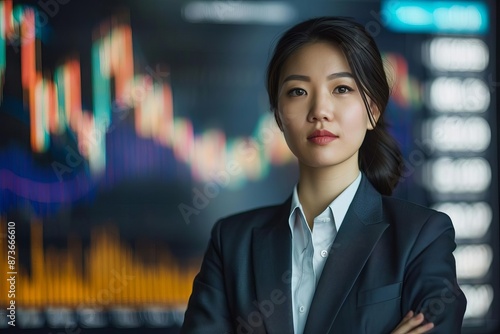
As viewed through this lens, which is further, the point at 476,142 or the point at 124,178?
the point at 476,142

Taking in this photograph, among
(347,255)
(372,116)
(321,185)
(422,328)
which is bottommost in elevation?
(422,328)

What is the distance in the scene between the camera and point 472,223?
2998mm

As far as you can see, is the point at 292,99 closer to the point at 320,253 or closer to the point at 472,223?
the point at 320,253

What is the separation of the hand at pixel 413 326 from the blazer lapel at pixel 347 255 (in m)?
0.10

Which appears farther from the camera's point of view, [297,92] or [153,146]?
[153,146]

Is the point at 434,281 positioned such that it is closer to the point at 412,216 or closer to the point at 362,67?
the point at 412,216

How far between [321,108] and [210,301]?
39 cm

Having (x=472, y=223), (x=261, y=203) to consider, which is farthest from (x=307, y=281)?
(x=472, y=223)

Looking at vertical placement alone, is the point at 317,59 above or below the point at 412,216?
above

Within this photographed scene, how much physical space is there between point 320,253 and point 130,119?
160 centimetres

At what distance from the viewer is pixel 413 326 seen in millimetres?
1210

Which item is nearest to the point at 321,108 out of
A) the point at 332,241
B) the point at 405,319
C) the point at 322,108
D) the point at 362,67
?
the point at 322,108

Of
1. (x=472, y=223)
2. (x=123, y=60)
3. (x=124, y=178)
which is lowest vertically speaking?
(x=472, y=223)

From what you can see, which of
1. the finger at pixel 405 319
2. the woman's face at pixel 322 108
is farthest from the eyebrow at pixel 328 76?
the finger at pixel 405 319
